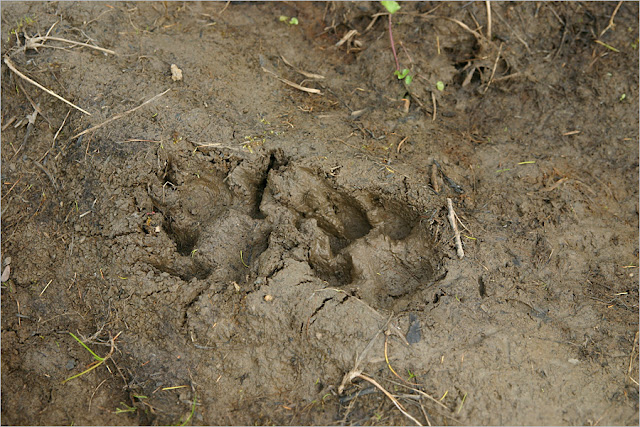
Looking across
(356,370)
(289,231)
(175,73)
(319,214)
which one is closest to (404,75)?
(319,214)

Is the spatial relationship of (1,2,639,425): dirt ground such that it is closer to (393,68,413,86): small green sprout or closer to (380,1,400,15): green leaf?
(393,68,413,86): small green sprout

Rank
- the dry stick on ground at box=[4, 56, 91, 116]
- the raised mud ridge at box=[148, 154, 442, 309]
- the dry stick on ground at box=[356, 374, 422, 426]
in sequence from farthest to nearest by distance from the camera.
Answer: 1. the dry stick on ground at box=[4, 56, 91, 116]
2. the raised mud ridge at box=[148, 154, 442, 309]
3. the dry stick on ground at box=[356, 374, 422, 426]

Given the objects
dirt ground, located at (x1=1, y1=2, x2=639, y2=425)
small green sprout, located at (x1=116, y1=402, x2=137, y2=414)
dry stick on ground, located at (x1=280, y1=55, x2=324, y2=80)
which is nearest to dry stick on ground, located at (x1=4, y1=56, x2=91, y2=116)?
A: dirt ground, located at (x1=1, y1=2, x2=639, y2=425)

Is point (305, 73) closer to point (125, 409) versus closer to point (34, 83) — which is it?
point (34, 83)

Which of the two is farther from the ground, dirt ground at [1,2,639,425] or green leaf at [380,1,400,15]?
green leaf at [380,1,400,15]

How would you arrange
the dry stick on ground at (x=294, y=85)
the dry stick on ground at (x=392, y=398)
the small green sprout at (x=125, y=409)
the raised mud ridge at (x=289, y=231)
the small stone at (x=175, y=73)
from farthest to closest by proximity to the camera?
the dry stick on ground at (x=294, y=85) < the small stone at (x=175, y=73) < the raised mud ridge at (x=289, y=231) < the small green sprout at (x=125, y=409) < the dry stick on ground at (x=392, y=398)

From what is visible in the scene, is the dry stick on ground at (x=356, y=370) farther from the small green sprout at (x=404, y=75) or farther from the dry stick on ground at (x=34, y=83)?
the dry stick on ground at (x=34, y=83)

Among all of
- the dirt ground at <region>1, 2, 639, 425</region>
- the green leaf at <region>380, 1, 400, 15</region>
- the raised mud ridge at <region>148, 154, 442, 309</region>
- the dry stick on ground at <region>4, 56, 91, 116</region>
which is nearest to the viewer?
the dirt ground at <region>1, 2, 639, 425</region>

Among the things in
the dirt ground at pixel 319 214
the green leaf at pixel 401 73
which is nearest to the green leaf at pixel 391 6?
the dirt ground at pixel 319 214

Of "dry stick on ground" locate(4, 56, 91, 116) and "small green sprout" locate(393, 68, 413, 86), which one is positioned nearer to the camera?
"dry stick on ground" locate(4, 56, 91, 116)
